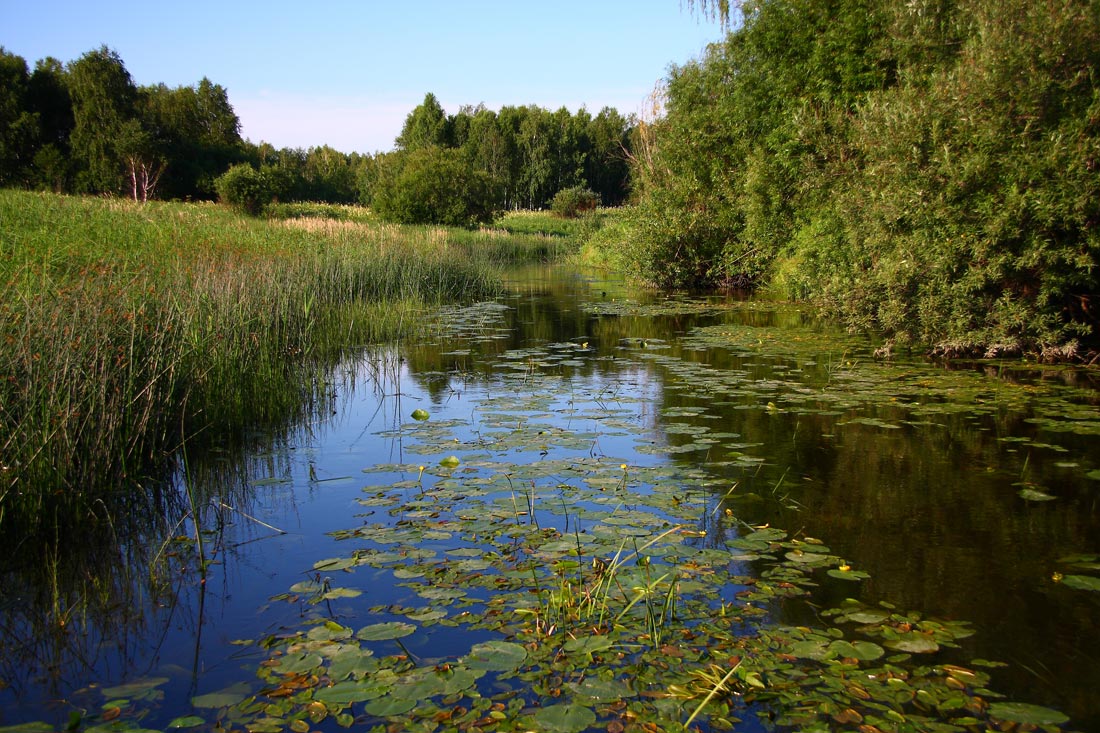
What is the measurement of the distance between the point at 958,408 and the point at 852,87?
8.35 m

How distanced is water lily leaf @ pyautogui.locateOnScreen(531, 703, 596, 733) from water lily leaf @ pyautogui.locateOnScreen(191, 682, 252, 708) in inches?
40.4

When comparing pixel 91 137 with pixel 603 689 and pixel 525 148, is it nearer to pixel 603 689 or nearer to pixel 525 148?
pixel 525 148

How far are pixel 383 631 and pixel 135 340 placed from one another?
3.36m

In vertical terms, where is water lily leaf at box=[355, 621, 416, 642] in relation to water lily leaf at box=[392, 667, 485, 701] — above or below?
above

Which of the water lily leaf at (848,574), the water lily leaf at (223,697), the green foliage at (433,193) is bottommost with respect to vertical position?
the water lily leaf at (848,574)

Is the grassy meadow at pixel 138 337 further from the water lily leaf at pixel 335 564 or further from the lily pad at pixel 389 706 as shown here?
the lily pad at pixel 389 706

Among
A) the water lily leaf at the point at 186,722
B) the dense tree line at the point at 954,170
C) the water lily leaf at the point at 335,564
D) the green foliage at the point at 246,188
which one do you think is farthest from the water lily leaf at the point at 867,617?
the green foliage at the point at 246,188

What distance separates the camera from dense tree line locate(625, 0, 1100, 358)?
7422 millimetres

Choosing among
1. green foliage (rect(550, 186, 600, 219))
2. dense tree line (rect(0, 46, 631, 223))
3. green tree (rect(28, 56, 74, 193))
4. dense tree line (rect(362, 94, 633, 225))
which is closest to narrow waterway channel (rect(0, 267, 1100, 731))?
dense tree line (rect(0, 46, 631, 223))

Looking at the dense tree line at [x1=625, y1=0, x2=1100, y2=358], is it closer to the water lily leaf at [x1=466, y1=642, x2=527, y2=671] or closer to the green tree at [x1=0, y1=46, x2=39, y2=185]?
the water lily leaf at [x1=466, y1=642, x2=527, y2=671]

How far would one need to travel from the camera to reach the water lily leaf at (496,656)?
2631 millimetres

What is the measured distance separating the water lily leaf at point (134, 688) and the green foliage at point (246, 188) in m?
29.0

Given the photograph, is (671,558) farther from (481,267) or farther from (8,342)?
(481,267)

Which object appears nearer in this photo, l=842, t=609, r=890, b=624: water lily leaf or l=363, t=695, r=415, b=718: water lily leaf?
l=363, t=695, r=415, b=718: water lily leaf
